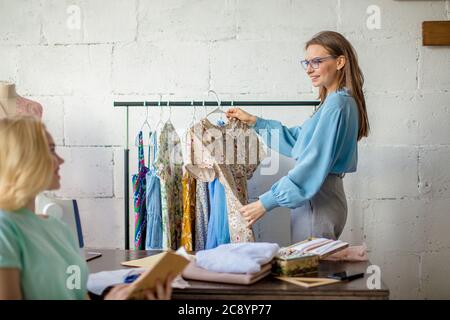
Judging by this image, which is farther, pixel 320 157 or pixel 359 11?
pixel 359 11

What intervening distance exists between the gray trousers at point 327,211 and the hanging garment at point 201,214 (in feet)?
1.54

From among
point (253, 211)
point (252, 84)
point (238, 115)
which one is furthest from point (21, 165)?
point (252, 84)

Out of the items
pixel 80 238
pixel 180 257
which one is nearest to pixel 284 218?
pixel 80 238

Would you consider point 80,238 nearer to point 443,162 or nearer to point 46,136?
point 46,136

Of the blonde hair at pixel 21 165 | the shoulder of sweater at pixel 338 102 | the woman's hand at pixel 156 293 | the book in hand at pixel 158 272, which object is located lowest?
the woman's hand at pixel 156 293

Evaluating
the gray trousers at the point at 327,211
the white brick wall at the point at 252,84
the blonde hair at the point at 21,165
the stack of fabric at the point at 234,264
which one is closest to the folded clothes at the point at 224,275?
the stack of fabric at the point at 234,264

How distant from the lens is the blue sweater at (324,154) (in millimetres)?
2154

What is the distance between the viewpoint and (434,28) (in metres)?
2.85

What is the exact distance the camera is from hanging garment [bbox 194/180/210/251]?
2523 mm

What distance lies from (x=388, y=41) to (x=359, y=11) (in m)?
0.22

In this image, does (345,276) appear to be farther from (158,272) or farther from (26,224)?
(26,224)

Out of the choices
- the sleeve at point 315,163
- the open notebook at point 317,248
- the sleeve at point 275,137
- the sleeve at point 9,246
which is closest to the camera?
the sleeve at point 9,246

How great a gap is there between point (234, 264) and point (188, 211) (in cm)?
102

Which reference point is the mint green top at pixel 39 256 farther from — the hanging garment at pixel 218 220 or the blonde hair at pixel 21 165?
the hanging garment at pixel 218 220
